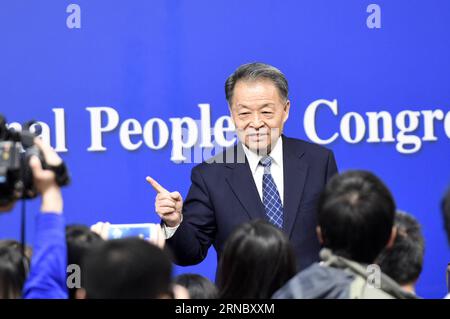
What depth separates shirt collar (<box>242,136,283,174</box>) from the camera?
3.07 meters

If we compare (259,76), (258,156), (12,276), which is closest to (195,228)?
→ (258,156)

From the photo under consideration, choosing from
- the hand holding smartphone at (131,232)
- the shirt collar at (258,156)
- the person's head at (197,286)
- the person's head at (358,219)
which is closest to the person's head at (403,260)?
the person's head at (358,219)

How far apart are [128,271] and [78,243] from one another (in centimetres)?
54

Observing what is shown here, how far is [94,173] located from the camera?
160 inches

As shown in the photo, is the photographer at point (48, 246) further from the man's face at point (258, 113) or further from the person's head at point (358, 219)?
the man's face at point (258, 113)

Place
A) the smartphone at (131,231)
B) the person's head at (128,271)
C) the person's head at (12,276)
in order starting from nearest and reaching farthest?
1. the person's head at (128,271)
2. the person's head at (12,276)
3. the smartphone at (131,231)

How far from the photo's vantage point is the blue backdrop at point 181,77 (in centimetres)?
405

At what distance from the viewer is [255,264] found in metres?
2.17

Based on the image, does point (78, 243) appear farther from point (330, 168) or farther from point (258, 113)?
point (330, 168)

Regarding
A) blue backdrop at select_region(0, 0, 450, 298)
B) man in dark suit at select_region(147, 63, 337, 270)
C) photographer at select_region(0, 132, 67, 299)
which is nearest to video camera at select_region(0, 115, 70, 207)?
photographer at select_region(0, 132, 67, 299)

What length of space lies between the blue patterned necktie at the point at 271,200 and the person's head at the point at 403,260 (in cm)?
59
